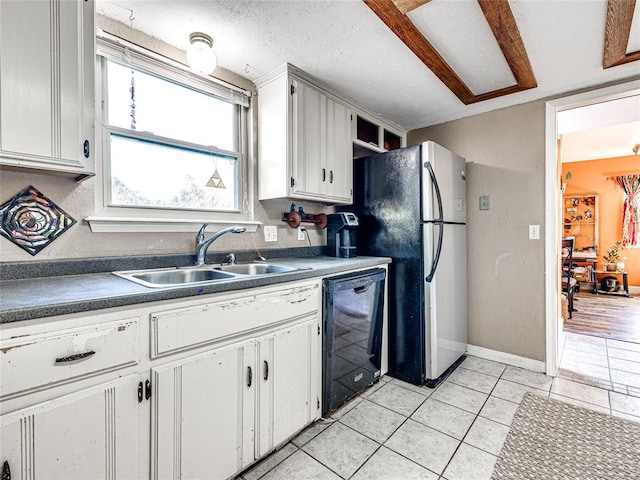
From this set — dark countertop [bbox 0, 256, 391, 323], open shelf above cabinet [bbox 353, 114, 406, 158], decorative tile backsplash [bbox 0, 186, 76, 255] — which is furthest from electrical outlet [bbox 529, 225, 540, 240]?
decorative tile backsplash [bbox 0, 186, 76, 255]

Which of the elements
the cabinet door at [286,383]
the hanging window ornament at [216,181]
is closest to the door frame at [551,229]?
the cabinet door at [286,383]

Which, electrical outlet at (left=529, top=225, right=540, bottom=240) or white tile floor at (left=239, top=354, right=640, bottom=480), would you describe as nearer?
white tile floor at (left=239, top=354, right=640, bottom=480)

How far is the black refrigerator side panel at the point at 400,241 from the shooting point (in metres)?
2.32

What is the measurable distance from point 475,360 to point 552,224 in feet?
4.31

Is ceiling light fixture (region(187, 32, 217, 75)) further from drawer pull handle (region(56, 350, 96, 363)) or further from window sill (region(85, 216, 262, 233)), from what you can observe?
drawer pull handle (region(56, 350, 96, 363))

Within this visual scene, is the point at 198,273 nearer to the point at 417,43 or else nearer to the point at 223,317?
the point at 223,317

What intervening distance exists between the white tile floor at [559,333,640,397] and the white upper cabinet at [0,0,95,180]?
3.48m

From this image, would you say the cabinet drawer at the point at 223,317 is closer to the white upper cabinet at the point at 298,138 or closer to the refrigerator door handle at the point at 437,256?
the white upper cabinet at the point at 298,138

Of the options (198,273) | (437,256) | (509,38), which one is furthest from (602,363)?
(198,273)

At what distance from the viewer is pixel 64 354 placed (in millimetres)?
946

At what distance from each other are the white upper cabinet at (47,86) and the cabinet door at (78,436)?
86 centimetres

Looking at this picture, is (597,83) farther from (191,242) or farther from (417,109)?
(191,242)

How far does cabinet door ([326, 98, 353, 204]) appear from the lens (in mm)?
2424

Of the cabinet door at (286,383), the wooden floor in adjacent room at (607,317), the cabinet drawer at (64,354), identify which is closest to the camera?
the cabinet drawer at (64,354)
